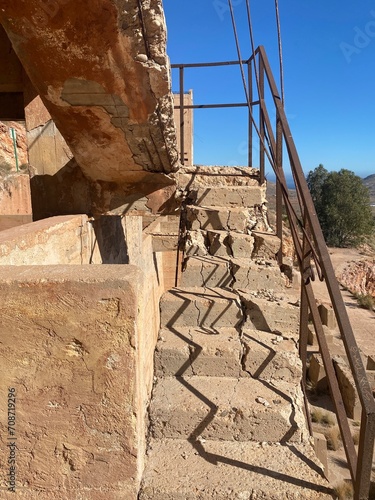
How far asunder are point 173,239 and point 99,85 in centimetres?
402

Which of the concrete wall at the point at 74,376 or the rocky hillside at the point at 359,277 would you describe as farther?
the rocky hillside at the point at 359,277

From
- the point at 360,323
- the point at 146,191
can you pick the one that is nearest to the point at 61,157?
the point at 146,191

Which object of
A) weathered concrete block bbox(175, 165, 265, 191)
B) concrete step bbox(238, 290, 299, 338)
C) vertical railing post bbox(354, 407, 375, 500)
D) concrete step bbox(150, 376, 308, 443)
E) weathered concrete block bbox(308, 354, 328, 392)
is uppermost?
weathered concrete block bbox(175, 165, 265, 191)

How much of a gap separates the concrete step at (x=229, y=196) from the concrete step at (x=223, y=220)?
18 centimetres

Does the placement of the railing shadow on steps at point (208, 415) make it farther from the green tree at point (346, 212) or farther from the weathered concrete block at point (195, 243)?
the green tree at point (346, 212)

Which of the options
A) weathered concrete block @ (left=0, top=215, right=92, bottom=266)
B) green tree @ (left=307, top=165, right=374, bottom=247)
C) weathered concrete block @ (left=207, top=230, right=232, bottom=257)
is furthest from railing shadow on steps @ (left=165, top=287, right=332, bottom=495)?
green tree @ (left=307, top=165, right=374, bottom=247)

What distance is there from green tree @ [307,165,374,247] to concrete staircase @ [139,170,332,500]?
25789 mm

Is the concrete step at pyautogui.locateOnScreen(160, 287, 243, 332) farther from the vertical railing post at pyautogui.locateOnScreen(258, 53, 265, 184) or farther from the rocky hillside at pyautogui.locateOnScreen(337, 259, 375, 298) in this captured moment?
the rocky hillside at pyautogui.locateOnScreen(337, 259, 375, 298)

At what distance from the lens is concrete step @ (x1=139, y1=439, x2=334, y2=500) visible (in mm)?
1989

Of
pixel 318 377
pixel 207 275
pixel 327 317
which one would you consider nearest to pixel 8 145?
pixel 327 317

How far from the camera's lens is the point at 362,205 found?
27688 mm

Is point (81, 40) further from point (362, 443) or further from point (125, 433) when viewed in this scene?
point (362, 443)

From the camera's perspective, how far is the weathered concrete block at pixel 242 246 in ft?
12.7

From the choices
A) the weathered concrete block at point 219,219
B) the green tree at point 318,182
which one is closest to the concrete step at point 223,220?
the weathered concrete block at point 219,219
